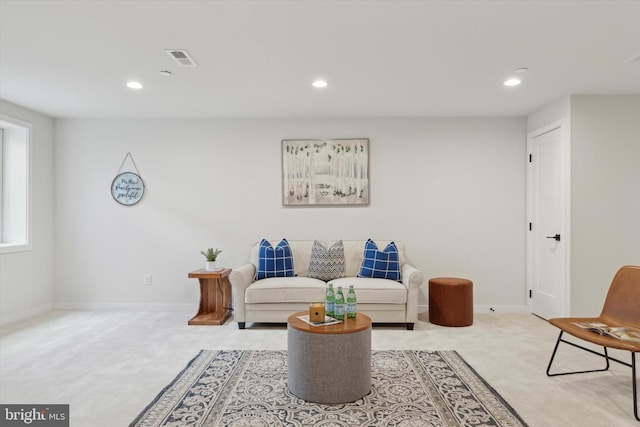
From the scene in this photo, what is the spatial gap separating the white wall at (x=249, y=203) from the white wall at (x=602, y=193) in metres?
0.86

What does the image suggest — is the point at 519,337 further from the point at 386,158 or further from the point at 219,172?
the point at 219,172

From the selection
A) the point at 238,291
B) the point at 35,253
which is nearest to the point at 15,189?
the point at 35,253

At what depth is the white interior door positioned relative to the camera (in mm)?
4157

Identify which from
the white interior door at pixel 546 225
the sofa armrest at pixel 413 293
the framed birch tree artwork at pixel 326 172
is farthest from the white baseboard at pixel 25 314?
the white interior door at pixel 546 225

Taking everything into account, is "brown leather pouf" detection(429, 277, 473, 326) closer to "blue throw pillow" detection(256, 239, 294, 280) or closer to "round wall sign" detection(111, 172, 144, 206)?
"blue throw pillow" detection(256, 239, 294, 280)

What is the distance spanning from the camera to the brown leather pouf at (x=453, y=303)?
4148mm

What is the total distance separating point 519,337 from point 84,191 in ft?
17.7

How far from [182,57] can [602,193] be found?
424 cm

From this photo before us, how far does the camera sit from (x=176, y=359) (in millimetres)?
3207

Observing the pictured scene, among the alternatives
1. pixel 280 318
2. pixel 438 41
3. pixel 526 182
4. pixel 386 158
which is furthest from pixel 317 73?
pixel 526 182

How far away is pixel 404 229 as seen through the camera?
491 centimetres

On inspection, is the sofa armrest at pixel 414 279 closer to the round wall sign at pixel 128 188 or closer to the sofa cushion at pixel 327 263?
the sofa cushion at pixel 327 263

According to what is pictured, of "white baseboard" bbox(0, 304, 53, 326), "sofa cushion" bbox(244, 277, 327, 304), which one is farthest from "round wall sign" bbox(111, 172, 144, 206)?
"sofa cushion" bbox(244, 277, 327, 304)

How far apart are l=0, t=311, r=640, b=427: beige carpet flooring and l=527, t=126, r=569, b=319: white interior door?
0.32 m
